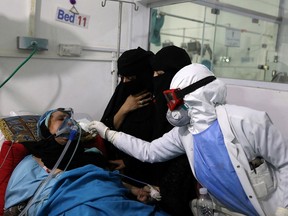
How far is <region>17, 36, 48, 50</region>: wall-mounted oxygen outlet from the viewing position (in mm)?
2211

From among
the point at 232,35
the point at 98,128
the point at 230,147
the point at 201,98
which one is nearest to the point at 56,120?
the point at 98,128

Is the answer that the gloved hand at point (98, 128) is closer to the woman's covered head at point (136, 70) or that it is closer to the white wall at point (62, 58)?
the woman's covered head at point (136, 70)

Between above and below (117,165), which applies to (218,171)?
above

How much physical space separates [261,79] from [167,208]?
1.09 m

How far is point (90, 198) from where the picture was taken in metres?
1.40

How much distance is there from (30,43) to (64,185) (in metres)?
1.21

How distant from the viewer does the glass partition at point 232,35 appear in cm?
201

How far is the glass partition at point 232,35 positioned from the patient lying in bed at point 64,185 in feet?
3.77

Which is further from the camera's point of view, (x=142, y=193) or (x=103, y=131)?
(x=103, y=131)

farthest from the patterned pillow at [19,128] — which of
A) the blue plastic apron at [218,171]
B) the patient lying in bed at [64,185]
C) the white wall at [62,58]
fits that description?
the blue plastic apron at [218,171]

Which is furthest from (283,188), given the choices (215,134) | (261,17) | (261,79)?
(261,17)

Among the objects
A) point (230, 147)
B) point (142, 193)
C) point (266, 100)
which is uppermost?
point (266, 100)

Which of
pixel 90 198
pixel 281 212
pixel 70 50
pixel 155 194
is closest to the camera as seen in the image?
pixel 281 212

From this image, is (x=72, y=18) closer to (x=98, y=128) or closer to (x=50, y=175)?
(x=98, y=128)
